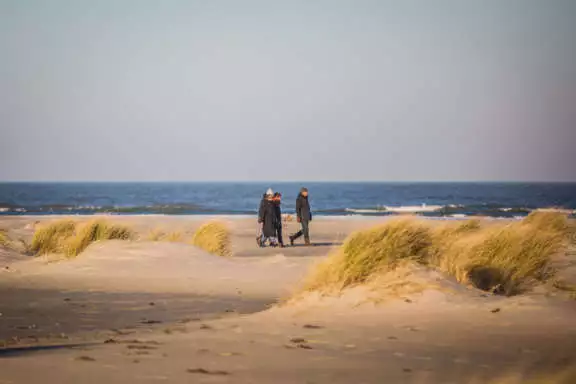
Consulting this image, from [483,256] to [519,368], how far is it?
232 inches

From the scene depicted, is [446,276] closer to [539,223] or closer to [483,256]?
[483,256]

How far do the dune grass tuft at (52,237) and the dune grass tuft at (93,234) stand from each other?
33cm

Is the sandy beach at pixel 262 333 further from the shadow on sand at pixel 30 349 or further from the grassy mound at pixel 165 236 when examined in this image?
the grassy mound at pixel 165 236

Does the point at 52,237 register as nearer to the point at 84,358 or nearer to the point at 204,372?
the point at 84,358

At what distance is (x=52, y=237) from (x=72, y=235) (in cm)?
46

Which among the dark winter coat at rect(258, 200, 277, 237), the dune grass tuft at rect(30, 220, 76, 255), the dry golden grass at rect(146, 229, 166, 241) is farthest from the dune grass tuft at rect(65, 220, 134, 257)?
the dark winter coat at rect(258, 200, 277, 237)

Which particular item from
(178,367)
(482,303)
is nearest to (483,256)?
(482,303)

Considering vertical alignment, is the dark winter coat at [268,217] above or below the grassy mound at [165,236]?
above

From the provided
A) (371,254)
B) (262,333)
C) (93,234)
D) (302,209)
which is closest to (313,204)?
(302,209)

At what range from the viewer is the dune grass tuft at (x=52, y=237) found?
69.5 feet

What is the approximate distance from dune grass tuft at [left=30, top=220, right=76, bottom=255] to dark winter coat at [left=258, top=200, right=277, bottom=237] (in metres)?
5.04

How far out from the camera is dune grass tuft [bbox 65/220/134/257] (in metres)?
20.4

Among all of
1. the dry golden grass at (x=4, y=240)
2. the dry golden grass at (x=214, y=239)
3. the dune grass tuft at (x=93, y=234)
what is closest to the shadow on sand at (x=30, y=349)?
the dune grass tuft at (x=93, y=234)

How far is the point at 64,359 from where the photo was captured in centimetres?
740
